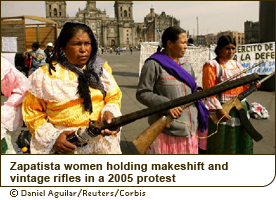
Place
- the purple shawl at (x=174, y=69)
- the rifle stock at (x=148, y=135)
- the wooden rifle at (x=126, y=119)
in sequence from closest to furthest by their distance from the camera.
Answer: the wooden rifle at (x=126, y=119) → the rifle stock at (x=148, y=135) → the purple shawl at (x=174, y=69)

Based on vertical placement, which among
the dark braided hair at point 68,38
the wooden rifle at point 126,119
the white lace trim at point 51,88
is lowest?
the wooden rifle at point 126,119

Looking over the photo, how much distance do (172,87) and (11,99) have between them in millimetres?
1245

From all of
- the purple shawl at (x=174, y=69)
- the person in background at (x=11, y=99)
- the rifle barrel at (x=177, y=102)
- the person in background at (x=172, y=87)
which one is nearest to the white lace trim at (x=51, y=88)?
the person in background at (x=11, y=99)

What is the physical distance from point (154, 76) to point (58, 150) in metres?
1.00

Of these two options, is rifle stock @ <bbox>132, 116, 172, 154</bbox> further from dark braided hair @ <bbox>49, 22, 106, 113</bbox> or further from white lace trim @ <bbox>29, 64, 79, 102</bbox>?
white lace trim @ <bbox>29, 64, 79, 102</bbox>

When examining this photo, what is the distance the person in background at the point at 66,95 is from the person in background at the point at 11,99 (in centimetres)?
12

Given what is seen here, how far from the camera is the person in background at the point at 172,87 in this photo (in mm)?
2080

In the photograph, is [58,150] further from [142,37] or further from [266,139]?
[142,37]

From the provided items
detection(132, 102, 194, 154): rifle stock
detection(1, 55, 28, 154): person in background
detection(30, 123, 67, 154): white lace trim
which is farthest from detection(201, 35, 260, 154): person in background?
detection(1, 55, 28, 154): person in background

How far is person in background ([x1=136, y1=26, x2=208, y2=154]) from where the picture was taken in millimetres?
2080

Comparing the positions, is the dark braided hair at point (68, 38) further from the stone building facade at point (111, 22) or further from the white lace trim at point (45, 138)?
the stone building facade at point (111, 22)

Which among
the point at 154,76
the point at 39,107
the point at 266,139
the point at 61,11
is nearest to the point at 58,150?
the point at 39,107

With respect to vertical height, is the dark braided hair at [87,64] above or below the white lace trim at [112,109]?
above
